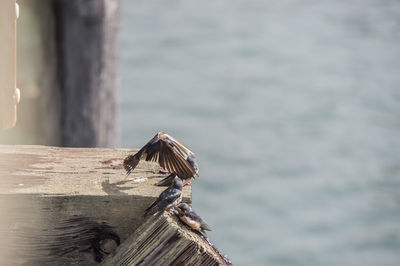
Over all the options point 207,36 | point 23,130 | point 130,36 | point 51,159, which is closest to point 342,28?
point 207,36

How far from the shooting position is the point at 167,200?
1.15 metres

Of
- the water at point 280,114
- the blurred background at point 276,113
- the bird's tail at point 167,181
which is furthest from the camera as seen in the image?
the water at point 280,114

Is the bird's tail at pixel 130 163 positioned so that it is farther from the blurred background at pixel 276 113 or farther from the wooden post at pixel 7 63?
the blurred background at pixel 276 113

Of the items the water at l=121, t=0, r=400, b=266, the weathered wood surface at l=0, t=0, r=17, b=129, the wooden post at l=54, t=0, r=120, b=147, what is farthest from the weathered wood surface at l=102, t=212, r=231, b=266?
the water at l=121, t=0, r=400, b=266

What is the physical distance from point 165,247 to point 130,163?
225mm

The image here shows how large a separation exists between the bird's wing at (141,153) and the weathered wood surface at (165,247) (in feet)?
0.54

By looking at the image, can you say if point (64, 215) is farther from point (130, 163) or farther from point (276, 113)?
point (276, 113)

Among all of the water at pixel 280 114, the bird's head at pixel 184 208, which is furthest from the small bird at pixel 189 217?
the water at pixel 280 114

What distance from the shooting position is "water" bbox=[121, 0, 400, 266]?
312 inches

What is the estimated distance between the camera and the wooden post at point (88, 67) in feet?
12.6

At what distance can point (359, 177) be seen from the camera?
8.83 meters

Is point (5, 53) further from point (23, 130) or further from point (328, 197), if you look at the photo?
point (328, 197)

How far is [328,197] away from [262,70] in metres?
3.78

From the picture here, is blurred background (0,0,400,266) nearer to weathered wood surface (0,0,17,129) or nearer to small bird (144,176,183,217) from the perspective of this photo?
weathered wood surface (0,0,17,129)
